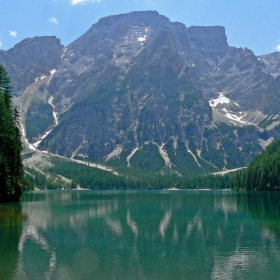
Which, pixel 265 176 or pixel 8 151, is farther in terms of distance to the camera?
pixel 265 176

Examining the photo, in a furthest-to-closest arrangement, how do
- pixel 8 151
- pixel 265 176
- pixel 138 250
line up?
pixel 265 176 → pixel 8 151 → pixel 138 250

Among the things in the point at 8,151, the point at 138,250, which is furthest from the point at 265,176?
the point at 138,250

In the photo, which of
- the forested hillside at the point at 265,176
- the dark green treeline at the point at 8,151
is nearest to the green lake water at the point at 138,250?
the dark green treeline at the point at 8,151

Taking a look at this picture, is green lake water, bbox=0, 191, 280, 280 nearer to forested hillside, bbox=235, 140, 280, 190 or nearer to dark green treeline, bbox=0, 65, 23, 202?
dark green treeline, bbox=0, 65, 23, 202

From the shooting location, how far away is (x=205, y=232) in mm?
43375

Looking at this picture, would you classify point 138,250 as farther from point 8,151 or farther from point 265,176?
point 265,176

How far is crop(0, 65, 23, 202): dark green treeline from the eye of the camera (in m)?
69.5

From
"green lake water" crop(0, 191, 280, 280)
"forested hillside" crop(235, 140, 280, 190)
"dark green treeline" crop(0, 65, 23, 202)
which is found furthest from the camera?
"forested hillside" crop(235, 140, 280, 190)

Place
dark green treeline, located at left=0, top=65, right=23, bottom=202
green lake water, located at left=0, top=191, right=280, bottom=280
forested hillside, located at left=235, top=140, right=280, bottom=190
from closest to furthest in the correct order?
green lake water, located at left=0, top=191, right=280, bottom=280 < dark green treeline, located at left=0, top=65, right=23, bottom=202 < forested hillside, located at left=235, top=140, right=280, bottom=190

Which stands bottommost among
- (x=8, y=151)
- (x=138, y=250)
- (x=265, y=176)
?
(x=138, y=250)

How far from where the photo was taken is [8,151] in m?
81.4

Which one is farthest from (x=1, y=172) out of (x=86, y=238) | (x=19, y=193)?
(x=86, y=238)

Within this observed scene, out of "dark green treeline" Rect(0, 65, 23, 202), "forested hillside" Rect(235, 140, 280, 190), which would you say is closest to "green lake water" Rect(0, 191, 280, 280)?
"dark green treeline" Rect(0, 65, 23, 202)

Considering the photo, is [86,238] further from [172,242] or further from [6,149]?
[6,149]
